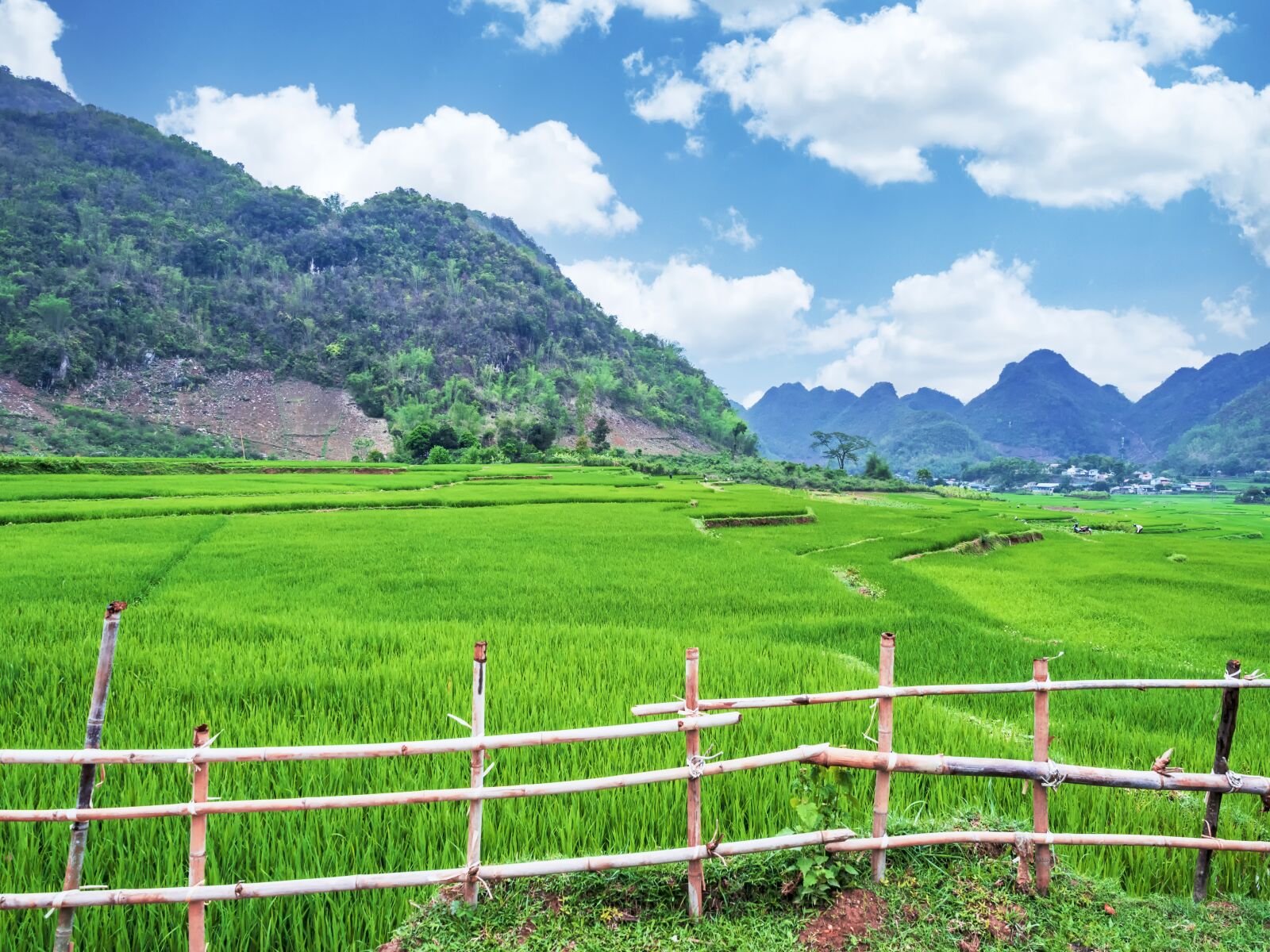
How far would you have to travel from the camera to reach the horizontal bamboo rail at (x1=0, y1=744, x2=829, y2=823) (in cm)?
217

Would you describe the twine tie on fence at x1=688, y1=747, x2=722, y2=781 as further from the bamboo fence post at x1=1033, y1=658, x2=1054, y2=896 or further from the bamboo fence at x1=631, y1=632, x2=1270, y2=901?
the bamboo fence post at x1=1033, y1=658, x2=1054, y2=896

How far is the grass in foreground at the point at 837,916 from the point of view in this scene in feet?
7.89

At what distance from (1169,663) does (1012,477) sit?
11679cm

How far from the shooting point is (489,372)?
111000mm

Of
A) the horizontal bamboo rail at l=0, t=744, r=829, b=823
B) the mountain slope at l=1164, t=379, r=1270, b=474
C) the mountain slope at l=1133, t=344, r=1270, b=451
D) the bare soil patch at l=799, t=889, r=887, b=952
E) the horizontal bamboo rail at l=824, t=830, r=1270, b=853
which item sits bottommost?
the bare soil patch at l=799, t=889, r=887, b=952

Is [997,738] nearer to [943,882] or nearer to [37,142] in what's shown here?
[943,882]

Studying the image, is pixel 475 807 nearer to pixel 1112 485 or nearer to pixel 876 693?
pixel 876 693

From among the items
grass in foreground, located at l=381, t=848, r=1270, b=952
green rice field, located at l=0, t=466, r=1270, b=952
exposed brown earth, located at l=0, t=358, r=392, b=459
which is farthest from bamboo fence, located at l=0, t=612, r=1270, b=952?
exposed brown earth, located at l=0, t=358, r=392, b=459

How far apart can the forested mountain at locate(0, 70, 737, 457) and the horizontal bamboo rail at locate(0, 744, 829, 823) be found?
231 ft

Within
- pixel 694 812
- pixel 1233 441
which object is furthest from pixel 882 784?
pixel 1233 441

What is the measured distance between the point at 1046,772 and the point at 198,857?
348 centimetres

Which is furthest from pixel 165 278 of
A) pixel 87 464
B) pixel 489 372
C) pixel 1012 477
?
pixel 1012 477

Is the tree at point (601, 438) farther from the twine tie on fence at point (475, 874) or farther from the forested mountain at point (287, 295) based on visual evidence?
the twine tie on fence at point (475, 874)

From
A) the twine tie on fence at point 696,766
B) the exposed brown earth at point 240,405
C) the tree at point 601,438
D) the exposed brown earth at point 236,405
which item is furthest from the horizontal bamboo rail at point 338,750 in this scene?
the exposed brown earth at point 240,405
